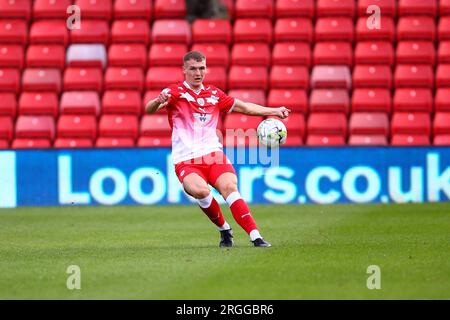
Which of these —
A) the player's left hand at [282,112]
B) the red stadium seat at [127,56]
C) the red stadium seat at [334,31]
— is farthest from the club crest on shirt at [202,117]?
the red stadium seat at [334,31]

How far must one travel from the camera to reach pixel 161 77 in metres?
20.2

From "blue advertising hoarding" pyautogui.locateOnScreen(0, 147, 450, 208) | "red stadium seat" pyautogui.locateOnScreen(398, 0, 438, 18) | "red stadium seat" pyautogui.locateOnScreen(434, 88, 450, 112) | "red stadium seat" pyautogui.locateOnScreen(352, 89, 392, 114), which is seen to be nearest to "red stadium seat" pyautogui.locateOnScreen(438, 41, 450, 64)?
"red stadium seat" pyautogui.locateOnScreen(434, 88, 450, 112)

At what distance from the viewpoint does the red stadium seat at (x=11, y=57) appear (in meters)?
20.9

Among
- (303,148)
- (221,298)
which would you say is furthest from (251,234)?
(303,148)

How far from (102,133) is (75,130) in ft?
1.55

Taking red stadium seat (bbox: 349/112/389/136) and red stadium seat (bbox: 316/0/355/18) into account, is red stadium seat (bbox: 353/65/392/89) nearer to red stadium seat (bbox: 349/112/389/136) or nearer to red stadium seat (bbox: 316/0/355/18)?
red stadium seat (bbox: 349/112/389/136)

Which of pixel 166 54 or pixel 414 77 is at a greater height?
pixel 166 54

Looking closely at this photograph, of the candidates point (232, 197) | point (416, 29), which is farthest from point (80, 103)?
point (232, 197)

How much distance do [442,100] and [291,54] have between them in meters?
2.83

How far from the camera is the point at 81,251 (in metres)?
11.7

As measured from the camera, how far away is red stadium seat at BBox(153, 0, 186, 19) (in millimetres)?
21609

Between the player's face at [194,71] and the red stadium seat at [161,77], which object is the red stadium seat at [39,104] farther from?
the player's face at [194,71]

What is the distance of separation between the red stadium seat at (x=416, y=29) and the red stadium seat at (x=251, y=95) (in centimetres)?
294

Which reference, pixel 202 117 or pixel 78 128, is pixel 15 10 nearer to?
pixel 78 128
